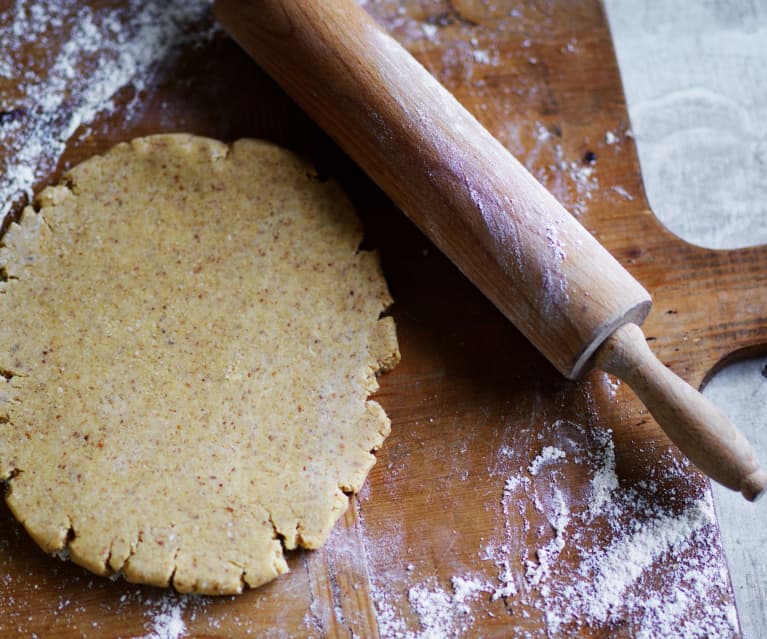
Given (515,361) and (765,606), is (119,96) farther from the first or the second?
(765,606)

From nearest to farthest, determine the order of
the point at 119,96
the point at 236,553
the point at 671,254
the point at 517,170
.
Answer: the point at 236,553
the point at 517,170
the point at 671,254
the point at 119,96

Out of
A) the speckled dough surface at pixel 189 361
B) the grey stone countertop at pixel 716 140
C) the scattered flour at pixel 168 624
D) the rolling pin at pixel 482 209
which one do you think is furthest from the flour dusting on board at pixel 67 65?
the grey stone countertop at pixel 716 140

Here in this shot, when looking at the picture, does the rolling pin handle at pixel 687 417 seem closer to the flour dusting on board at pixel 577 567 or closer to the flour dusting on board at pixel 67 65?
the flour dusting on board at pixel 577 567

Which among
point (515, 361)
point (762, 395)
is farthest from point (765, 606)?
point (515, 361)

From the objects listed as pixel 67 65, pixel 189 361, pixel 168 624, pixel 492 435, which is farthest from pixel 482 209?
pixel 67 65

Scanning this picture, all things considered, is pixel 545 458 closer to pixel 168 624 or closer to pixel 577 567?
pixel 577 567

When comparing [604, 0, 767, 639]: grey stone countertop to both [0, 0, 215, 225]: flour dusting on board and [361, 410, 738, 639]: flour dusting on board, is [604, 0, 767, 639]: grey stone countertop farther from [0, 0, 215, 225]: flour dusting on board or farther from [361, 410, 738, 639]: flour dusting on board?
[0, 0, 215, 225]: flour dusting on board

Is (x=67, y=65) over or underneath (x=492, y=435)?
over
